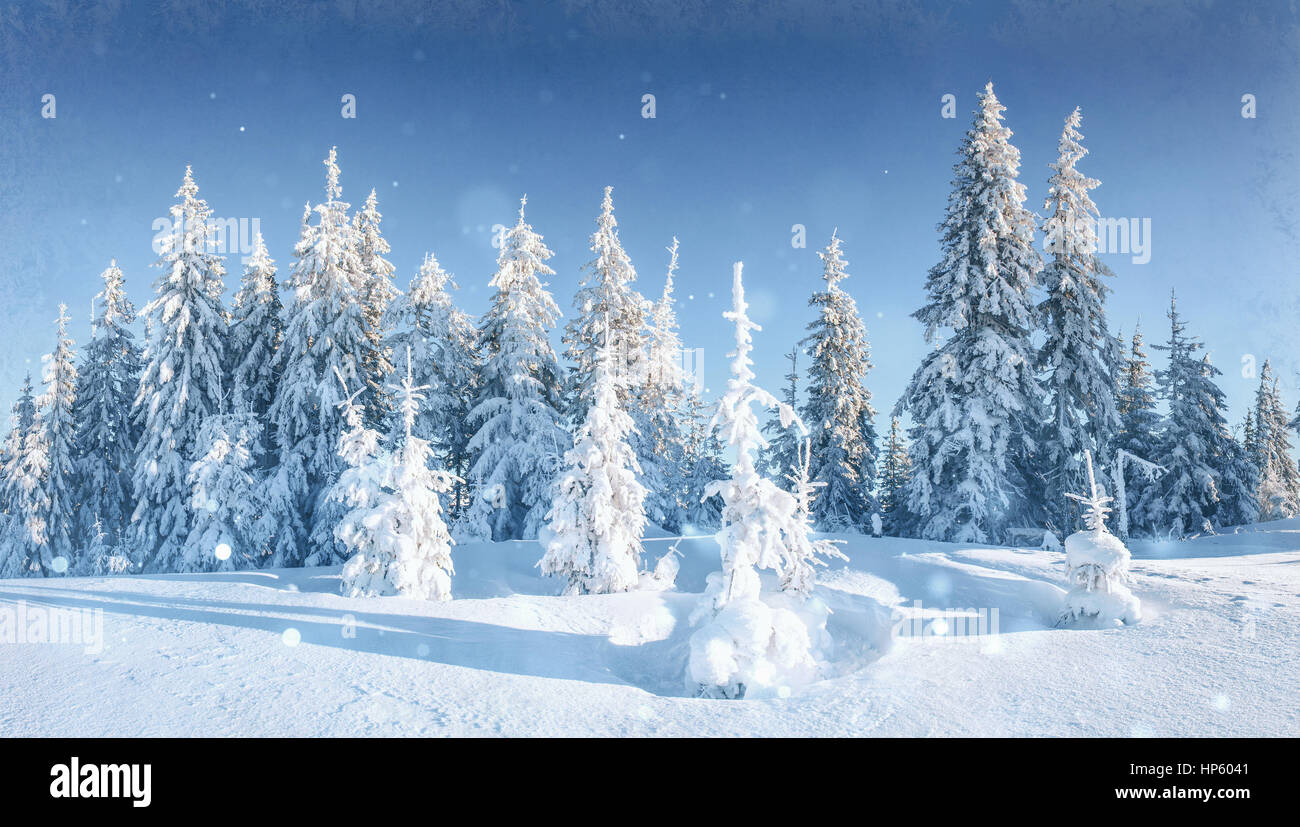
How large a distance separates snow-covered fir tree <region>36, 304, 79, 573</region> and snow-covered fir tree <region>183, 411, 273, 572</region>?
23.5 feet

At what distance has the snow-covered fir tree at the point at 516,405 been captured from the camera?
2297 centimetres

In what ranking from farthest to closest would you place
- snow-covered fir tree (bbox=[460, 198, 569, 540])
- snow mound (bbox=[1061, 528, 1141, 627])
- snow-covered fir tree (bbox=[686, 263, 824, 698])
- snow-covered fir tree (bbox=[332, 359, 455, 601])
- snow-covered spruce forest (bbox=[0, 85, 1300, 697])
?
snow-covered fir tree (bbox=[460, 198, 569, 540]), snow-covered spruce forest (bbox=[0, 85, 1300, 697]), snow-covered fir tree (bbox=[332, 359, 455, 601]), snow mound (bbox=[1061, 528, 1141, 627]), snow-covered fir tree (bbox=[686, 263, 824, 698])

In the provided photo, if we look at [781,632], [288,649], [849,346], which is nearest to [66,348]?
[288,649]

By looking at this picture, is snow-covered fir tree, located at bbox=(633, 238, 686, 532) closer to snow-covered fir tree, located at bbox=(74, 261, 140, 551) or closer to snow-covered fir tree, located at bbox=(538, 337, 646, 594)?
snow-covered fir tree, located at bbox=(538, 337, 646, 594)

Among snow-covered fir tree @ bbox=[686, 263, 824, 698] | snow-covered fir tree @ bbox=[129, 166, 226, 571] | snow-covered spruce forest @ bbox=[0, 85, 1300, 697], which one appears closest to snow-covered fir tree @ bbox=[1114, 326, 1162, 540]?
snow-covered spruce forest @ bbox=[0, 85, 1300, 697]

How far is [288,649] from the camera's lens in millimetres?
8867

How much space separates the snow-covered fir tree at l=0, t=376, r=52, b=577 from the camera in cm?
2377

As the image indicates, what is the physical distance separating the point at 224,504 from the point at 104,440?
9542 millimetres

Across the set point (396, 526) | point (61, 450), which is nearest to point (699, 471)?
point (396, 526)

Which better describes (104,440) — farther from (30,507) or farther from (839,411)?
(839,411)

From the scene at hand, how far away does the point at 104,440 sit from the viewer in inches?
1012

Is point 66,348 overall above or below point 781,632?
above

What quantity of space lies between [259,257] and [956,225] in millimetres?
26811
